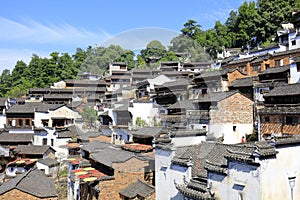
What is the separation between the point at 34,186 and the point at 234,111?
1205 centimetres

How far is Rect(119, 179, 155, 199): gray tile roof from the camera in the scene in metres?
14.3

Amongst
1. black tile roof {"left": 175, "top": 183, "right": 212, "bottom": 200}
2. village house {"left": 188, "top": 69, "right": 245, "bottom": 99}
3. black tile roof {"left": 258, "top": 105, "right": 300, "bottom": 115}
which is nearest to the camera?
black tile roof {"left": 175, "top": 183, "right": 212, "bottom": 200}

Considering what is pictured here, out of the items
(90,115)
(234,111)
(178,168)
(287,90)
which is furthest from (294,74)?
(90,115)

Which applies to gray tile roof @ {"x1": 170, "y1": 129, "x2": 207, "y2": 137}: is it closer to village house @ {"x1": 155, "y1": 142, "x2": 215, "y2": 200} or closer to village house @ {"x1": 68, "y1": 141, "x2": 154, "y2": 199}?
village house @ {"x1": 155, "y1": 142, "x2": 215, "y2": 200}

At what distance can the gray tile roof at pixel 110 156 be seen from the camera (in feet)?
52.7

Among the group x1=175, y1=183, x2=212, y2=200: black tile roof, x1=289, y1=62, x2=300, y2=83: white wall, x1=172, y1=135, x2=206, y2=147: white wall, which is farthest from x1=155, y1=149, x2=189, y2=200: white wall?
x1=289, y1=62, x2=300, y2=83: white wall

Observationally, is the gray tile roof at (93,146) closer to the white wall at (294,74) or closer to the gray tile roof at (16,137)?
the white wall at (294,74)

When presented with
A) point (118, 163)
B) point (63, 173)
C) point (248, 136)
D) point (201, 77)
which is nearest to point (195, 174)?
point (118, 163)

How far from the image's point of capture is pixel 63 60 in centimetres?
5356

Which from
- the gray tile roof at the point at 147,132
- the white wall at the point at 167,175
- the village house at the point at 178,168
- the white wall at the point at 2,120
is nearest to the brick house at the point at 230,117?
the gray tile roof at the point at 147,132

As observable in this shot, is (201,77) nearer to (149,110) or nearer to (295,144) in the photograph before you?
(149,110)

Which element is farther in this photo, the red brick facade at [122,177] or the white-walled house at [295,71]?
the white-walled house at [295,71]

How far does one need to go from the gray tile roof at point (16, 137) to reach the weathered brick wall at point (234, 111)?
2044cm

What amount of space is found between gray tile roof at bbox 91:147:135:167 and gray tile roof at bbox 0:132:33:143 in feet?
51.4
